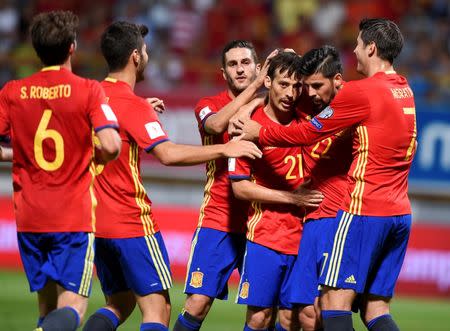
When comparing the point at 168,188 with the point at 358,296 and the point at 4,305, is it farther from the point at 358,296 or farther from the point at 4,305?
the point at 358,296

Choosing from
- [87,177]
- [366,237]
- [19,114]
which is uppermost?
[19,114]

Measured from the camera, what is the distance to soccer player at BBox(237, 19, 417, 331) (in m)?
6.68

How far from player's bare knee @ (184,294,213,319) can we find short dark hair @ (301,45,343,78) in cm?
187

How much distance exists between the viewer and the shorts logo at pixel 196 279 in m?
7.50

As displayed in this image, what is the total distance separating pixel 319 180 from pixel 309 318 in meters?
1.01

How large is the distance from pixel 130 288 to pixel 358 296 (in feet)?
5.34

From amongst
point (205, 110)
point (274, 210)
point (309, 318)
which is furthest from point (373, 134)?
point (205, 110)

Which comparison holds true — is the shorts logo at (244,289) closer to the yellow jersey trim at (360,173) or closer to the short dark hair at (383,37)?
the yellow jersey trim at (360,173)

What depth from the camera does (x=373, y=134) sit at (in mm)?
6727

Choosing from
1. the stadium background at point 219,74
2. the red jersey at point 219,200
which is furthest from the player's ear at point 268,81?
the stadium background at point 219,74

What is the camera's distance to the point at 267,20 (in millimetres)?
17047

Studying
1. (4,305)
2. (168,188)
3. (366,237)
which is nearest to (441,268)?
(168,188)

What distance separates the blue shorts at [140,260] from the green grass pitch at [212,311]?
2983 millimetres

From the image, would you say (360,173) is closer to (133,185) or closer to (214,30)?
(133,185)
